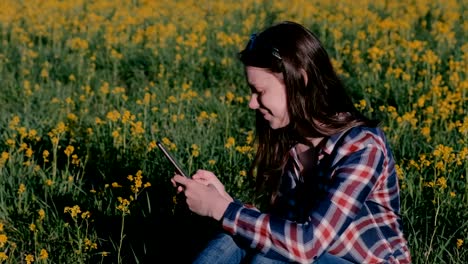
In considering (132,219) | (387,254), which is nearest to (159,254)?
(132,219)

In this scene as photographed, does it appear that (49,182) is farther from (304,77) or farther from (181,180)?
(304,77)

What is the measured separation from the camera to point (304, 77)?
218 cm

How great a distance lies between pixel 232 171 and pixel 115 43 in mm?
3117

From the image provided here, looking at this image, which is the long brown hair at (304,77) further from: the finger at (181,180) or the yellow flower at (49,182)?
the yellow flower at (49,182)

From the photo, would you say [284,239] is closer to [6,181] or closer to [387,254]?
[387,254]

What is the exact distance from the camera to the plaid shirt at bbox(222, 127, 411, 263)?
1.94 metres

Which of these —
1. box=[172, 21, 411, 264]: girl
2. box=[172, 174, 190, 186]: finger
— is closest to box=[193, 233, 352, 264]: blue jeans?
box=[172, 21, 411, 264]: girl

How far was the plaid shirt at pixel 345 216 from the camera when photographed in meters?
1.94

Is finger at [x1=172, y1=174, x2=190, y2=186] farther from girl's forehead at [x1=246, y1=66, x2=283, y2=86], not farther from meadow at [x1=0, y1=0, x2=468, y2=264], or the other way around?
meadow at [x1=0, y1=0, x2=468, y2=264]

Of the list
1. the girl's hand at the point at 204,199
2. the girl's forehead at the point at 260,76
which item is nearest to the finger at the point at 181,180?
the girl's hand at the point at 204,199

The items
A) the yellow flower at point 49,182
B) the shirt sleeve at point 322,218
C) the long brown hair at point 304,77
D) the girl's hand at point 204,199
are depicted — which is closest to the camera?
the shirt sleeve at point 322,218

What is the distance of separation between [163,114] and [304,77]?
7.28 ft

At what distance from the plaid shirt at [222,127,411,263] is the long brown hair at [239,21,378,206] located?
0.09 m

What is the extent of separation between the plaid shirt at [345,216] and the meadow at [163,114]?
2.22 feet
